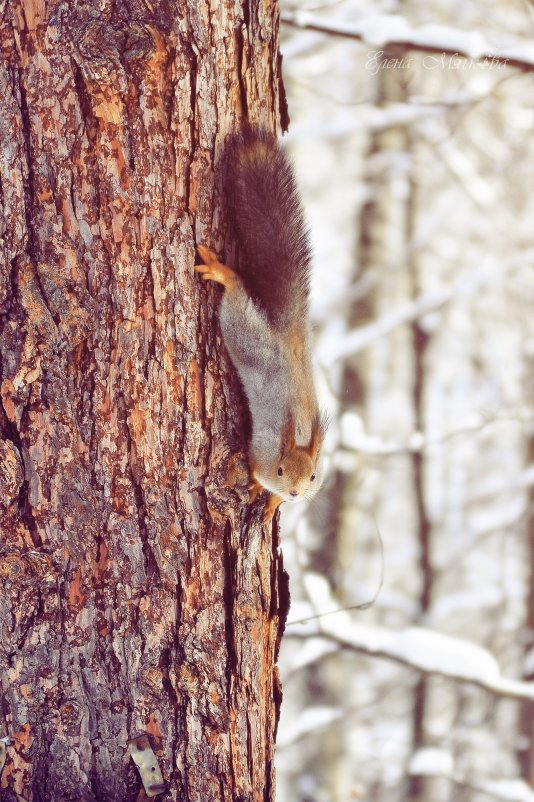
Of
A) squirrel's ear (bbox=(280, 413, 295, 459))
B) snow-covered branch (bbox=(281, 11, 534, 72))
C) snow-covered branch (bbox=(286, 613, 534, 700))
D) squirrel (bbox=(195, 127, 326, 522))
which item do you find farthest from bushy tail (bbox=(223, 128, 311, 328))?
snow-covered branch (bbox=(286, 613, 534, 700))

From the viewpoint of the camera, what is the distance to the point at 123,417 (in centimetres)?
96

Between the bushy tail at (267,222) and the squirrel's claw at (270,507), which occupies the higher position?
the bushy tail at (267,222)

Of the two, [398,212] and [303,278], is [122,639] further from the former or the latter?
[398,212]

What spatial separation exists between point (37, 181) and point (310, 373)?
0.44 m

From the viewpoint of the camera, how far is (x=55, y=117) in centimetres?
89

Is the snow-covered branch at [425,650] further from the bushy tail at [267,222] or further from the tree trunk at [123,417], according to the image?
the bushy tail at [267,222]

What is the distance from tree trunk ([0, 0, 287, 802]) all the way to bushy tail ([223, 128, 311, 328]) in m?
0.03

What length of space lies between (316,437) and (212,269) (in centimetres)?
29

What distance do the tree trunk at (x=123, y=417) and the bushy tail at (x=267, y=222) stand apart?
0.03 m

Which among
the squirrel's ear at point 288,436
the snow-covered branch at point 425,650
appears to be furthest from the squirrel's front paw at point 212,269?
the snow-covered branch at point 425,650

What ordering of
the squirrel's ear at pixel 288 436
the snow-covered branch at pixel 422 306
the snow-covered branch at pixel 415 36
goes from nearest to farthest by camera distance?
the squirrel's ear at pixel 288 436
the snow-covered branch at pixel 415 36
the snow-covered branch at pixel 422 306

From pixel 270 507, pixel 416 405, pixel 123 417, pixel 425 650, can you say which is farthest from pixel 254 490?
pixel 425 650

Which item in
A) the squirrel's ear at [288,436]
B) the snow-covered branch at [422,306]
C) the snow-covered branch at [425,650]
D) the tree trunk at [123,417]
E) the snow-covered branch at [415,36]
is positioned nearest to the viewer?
the tree trunk at [123,417]

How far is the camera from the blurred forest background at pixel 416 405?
7.99 feet
